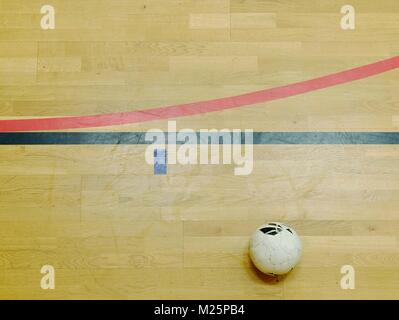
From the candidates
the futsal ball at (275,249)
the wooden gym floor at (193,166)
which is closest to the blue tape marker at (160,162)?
the wooden gym floor at (193,166)

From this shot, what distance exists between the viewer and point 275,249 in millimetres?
2326

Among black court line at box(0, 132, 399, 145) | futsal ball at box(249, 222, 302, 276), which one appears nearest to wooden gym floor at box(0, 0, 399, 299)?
black court line at box(0, 132, 399, 145)

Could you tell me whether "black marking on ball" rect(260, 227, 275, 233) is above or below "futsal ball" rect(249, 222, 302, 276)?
above

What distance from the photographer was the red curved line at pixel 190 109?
2729 mm

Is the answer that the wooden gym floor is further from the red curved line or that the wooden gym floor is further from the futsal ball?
the futsal ball

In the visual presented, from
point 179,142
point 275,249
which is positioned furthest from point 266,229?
point 179,142

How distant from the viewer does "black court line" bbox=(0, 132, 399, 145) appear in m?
2.70

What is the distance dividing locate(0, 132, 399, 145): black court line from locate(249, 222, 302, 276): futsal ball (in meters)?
0.62

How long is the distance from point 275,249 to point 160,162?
941 mm

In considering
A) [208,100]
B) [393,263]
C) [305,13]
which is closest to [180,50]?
[208,100]

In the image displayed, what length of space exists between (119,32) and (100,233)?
1.41 meters

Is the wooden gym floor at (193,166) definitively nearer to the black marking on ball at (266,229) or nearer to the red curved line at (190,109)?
the red curved line at (190,109)
